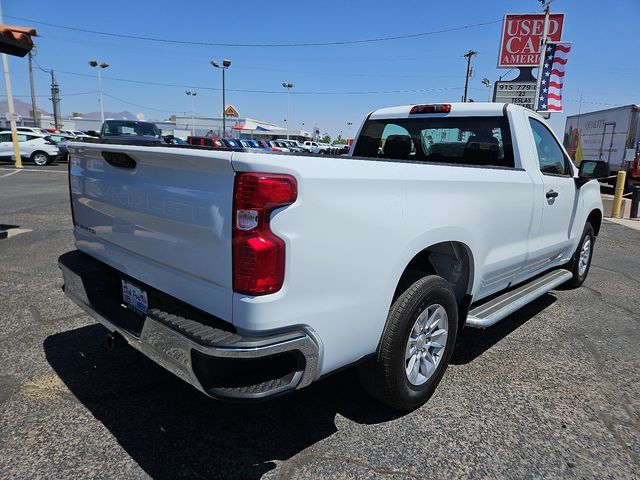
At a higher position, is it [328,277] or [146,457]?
[328,277]

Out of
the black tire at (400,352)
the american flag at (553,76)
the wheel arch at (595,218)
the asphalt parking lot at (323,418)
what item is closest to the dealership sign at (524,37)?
the american flag at (553,76)

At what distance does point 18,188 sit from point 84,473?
1371cm

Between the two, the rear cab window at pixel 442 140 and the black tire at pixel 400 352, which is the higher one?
the rear cab window at pixel 442 140

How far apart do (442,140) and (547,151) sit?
99 cm

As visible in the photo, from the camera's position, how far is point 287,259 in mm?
2000

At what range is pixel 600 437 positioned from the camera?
2.79m

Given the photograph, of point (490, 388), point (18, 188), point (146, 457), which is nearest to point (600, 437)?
point (490, 388)

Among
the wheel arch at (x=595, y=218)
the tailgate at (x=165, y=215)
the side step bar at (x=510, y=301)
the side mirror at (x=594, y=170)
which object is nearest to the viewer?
the tailgate at (x=165, y=215)

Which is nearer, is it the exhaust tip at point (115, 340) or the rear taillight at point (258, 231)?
the rear taillight at point (258, 231)

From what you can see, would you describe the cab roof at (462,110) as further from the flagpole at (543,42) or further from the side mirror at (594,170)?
the flagpole at (543,42)

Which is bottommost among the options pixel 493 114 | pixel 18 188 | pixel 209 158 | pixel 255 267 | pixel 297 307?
pixel 18 188

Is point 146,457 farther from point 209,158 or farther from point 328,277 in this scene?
point 209,158

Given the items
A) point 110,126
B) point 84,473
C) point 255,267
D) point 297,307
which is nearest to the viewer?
point 255,267

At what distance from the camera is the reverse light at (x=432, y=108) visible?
4.27 metres
